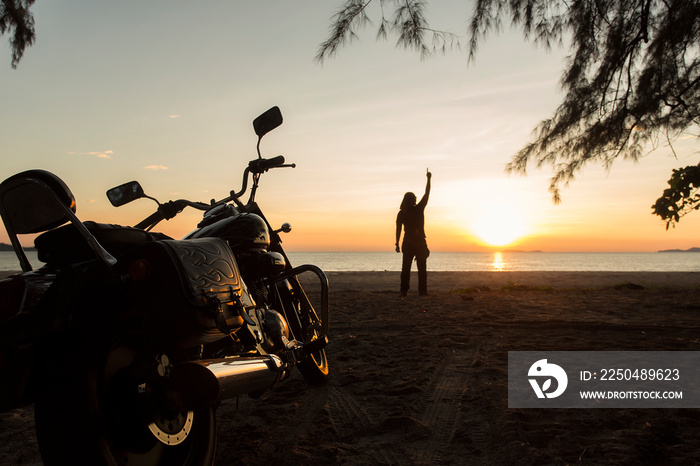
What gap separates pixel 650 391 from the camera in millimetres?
2967

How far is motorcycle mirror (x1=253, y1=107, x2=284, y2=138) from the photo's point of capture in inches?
125

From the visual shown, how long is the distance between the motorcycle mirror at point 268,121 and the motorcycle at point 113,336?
1.35 metres

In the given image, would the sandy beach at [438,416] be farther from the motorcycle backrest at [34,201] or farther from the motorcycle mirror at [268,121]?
the motorcycle mirror at [268,121]

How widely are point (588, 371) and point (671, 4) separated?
493cm

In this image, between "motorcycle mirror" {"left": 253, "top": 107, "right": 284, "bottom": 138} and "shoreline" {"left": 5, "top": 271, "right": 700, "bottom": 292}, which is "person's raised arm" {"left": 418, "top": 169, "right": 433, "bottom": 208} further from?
"motorcycle mirror" {"left": 253, "top": 107, "right": 284, "bottom": 138}

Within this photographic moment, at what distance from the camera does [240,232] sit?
2578 mm

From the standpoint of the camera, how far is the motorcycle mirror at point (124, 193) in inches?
118

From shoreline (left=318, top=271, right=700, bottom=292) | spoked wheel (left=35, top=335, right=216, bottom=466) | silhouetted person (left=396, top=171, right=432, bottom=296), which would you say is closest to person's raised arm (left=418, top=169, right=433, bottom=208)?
silhouetted person (left=396, top=171, right=432, bottom=296)

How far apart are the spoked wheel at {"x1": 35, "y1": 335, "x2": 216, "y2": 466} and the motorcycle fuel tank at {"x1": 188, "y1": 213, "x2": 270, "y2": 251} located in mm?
838

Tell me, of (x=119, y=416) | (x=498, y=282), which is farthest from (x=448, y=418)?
(x=498, y=282)

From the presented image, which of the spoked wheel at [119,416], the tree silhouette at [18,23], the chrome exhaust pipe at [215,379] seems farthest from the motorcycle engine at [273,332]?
the tree silhouette at [18,23]

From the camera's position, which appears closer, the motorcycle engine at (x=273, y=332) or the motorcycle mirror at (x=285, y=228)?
the motorcycle engine at (x=273, y=332)

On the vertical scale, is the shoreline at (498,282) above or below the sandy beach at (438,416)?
below

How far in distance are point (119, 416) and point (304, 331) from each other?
1.84 meters
